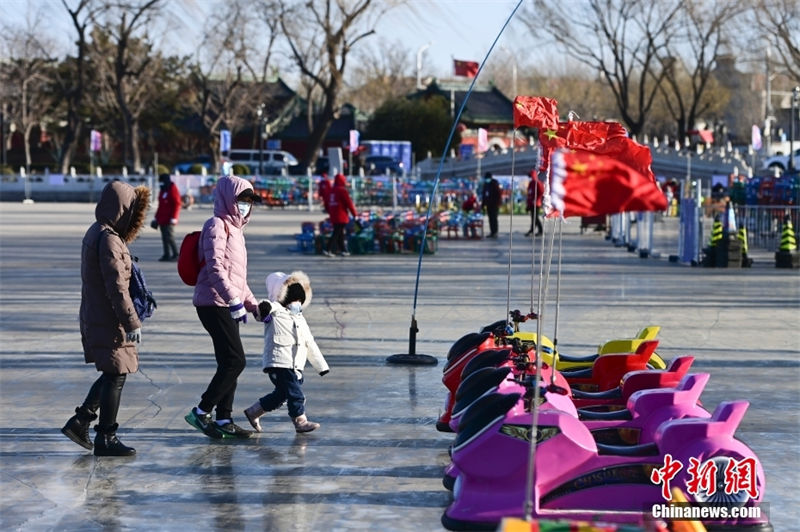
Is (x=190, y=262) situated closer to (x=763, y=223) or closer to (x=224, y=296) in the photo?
(x=224, y=296)

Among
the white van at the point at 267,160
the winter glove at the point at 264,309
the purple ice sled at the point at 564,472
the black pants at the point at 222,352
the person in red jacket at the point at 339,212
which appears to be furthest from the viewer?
the white van at the point at 267,160

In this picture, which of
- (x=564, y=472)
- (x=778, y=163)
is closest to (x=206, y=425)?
(x=564, y=472)

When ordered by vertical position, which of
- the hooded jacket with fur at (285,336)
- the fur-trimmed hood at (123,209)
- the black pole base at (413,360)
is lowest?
the black pole base at (413,360)

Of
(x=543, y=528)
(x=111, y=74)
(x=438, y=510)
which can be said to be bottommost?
(x=438, y=510)

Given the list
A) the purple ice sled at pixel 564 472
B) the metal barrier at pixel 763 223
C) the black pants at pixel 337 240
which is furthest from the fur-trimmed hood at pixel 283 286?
the metal barrier at pixel 763 223

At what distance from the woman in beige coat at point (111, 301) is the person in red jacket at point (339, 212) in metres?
15.8

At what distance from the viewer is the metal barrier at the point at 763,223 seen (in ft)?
91.6

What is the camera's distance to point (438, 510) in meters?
6.75

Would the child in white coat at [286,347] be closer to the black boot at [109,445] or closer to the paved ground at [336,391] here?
the paved ground at [336,391]

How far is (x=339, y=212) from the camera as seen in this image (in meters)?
24.6

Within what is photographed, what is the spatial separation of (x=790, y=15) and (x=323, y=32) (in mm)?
23100

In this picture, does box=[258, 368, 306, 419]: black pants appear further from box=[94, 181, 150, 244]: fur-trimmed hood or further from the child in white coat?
box=[94, 181, 150, 244]: fur-trimmed hood

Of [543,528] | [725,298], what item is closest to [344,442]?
[543,528]

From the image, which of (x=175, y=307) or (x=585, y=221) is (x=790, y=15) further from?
(x=175, y=307)
